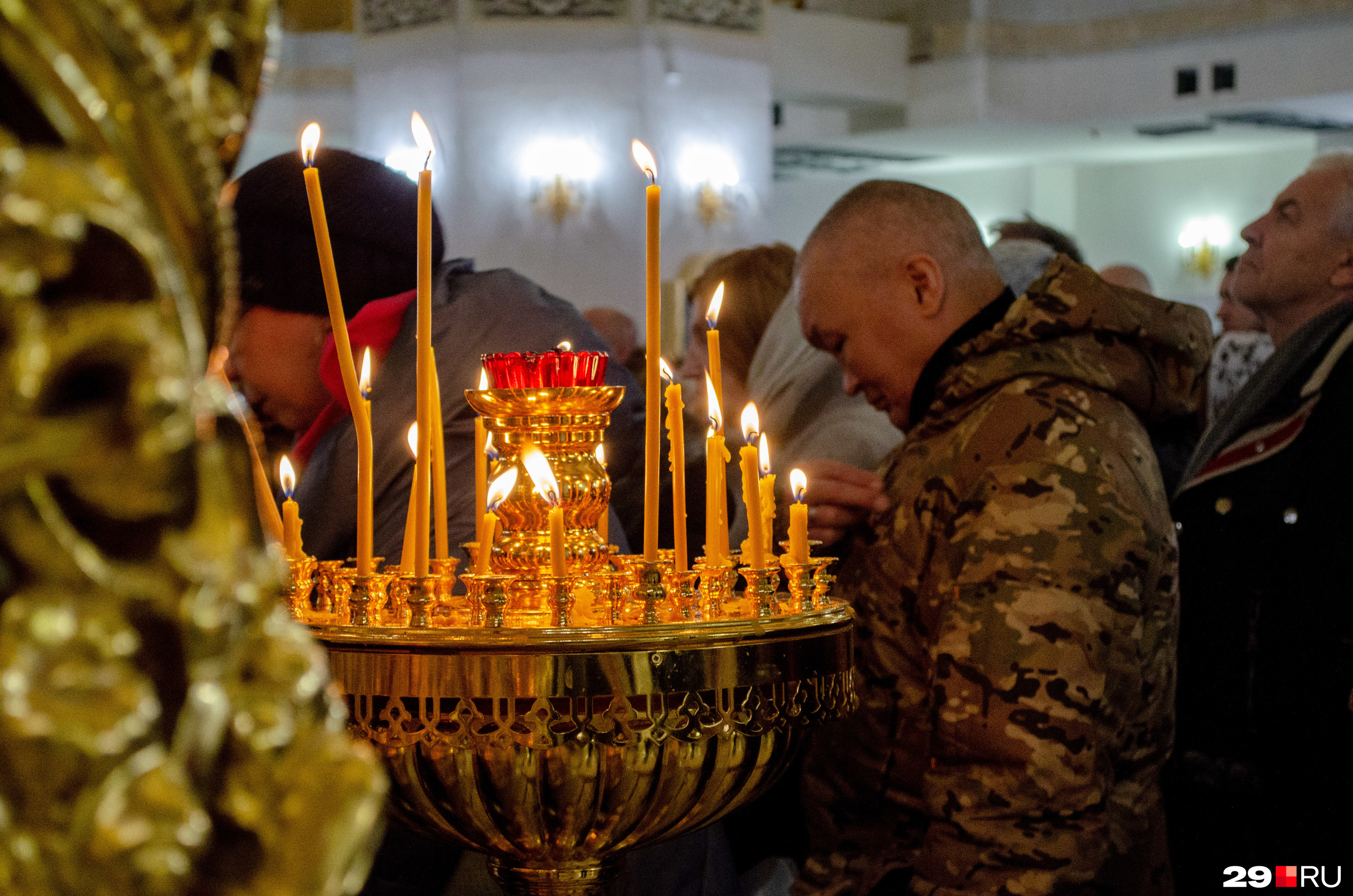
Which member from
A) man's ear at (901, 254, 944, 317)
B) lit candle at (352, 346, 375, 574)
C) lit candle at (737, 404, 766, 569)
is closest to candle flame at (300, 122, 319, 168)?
lit candle at (352, 346, 375, 574)

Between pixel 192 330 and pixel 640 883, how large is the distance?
114cm

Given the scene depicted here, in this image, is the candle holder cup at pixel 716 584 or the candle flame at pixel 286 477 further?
the candle flame at pixel 286 477

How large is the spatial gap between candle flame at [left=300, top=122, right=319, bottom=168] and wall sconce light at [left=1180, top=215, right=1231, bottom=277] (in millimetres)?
14933

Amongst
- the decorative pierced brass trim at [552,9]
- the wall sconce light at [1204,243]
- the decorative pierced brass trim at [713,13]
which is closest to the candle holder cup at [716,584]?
Result: the decorative pierced brass trim at [552,9]

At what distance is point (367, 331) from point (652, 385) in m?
0.83

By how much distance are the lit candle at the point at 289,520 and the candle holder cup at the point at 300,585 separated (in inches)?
3.5

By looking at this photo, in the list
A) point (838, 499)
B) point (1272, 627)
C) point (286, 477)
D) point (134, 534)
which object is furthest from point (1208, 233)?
point (134, 534)

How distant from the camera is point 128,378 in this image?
301 mm

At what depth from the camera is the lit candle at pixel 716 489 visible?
1007 mm

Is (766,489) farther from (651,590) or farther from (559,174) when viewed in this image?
(559,174)

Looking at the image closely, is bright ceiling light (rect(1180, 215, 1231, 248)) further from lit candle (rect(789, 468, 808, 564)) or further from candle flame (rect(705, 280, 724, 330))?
lit candle (rect(789, 468, 808, 564))

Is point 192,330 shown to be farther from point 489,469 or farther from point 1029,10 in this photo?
point 1029,10

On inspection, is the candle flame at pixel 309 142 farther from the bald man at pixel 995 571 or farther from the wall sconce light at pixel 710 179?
the wall sconce light at pixel 710 179

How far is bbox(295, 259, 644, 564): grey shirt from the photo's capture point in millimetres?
1624
